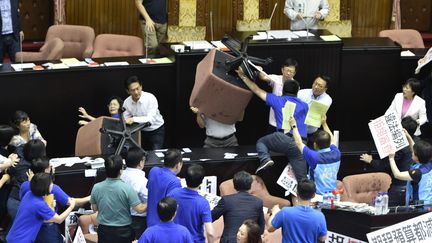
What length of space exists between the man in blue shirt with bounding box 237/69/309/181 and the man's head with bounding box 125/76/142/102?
998mm

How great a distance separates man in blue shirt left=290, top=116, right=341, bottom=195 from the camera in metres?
10.0

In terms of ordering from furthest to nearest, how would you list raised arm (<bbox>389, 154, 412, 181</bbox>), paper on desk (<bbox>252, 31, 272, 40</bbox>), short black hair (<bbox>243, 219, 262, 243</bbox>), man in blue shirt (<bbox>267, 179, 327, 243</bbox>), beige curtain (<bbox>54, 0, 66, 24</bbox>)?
beige curtain (<bbox>54, 0, 66, 24</bbox>), paper on desk (<bbox>252, 31, 272, 40</bbox>), raised arm (<bbox>389, 154, 412, 181</bbox>), man in blue shirt (<bbox>267, 179, 327, 243</bbox>), short black hair (<bbox>243, 219, 262, 243</bbox>)

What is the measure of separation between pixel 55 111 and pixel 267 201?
8.31 feet

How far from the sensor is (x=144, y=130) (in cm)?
1136

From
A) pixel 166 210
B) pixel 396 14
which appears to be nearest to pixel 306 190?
pixel 166 210

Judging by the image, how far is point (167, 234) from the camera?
317 inches

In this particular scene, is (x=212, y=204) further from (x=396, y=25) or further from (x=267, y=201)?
(x=396, y=25)

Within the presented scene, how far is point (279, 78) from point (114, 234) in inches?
118

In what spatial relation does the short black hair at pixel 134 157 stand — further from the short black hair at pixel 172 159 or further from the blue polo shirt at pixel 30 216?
the blue polo shirt at pixel 30 216

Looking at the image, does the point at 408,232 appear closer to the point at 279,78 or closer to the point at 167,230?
the point at 167,230

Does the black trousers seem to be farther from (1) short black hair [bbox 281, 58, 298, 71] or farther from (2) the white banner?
(1) short black hair [bbox 281, 58, 298, 71]

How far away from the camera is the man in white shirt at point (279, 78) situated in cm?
1108

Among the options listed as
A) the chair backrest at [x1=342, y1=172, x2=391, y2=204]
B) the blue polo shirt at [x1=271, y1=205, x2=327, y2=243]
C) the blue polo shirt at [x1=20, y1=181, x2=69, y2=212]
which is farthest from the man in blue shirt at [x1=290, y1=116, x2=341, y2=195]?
the blue polo shirt at [x1=20, y1=181, x2=69, y2=212]

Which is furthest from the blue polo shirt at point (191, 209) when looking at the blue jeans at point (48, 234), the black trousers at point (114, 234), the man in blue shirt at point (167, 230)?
the blue jeans at point (48, 234)
